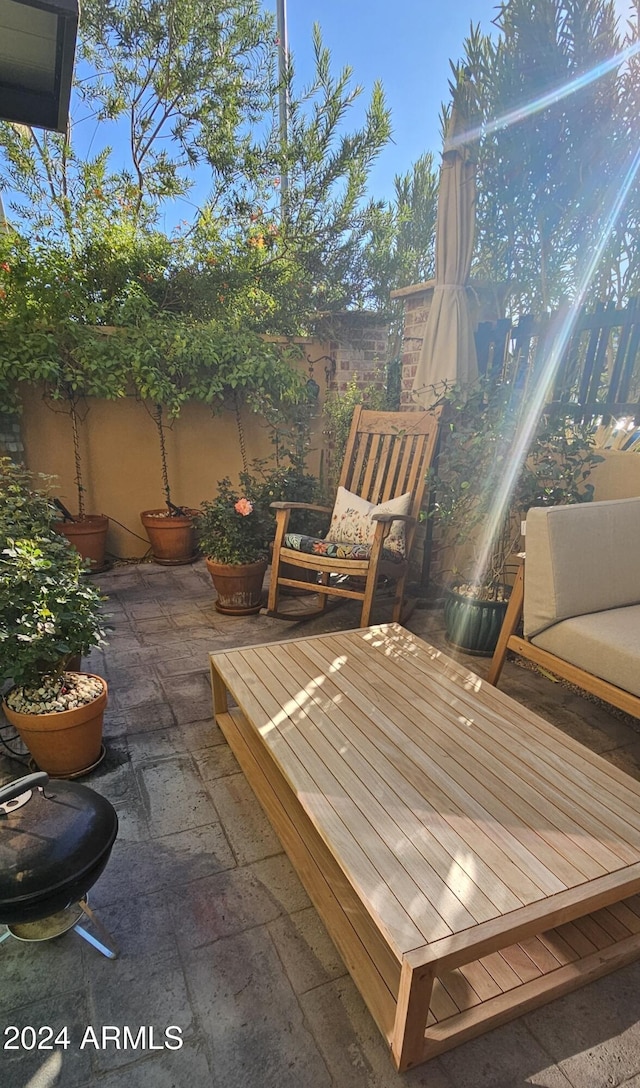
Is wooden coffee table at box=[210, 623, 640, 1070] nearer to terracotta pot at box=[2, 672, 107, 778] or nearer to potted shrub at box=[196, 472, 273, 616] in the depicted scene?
terracotta pot at box=[2, 672, 107, 778]

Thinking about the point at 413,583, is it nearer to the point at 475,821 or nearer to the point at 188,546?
the point at 188,546

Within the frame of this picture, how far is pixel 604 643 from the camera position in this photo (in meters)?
1.72

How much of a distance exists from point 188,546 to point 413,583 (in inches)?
69.1

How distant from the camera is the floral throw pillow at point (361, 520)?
2.86 metres

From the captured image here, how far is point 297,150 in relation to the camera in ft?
17.8

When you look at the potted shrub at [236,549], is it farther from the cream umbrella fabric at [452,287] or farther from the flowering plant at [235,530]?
the cream umbrella fabric at [452,287]

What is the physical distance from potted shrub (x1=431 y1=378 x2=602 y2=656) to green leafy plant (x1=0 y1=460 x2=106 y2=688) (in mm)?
1659

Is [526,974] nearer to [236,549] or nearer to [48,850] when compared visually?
[48,850]

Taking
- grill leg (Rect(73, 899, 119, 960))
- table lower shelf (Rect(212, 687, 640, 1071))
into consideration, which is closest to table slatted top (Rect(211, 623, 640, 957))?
table lower shelf (Rect(212, 687, 640, 1071))

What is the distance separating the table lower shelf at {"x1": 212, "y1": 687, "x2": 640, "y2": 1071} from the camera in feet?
3.08

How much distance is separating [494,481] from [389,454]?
829mm

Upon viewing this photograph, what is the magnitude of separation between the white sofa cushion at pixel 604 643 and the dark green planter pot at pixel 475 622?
519 mm

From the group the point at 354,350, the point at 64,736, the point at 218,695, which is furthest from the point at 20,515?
the point at 354,350

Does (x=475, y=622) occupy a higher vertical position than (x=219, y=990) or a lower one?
higher
